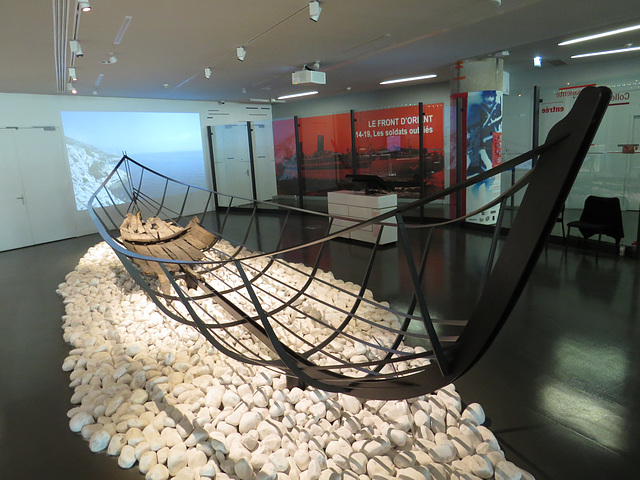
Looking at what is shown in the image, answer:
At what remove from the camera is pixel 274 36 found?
4367mm

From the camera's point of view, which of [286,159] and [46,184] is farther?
[286,159]

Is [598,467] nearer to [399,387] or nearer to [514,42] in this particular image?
[399,387]

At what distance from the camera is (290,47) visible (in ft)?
16.1

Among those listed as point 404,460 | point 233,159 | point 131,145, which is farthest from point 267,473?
point 233,159

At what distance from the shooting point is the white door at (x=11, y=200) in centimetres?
689

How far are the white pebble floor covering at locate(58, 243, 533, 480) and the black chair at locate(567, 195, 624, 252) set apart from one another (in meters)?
3.68

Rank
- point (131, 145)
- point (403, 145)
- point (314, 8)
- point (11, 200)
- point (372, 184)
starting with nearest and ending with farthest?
point (314, 8) → point (372, 184) → point (11, 200) → point (403, 145) → point (131, 145)

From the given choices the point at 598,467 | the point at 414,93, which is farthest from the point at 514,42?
the point at 598,467

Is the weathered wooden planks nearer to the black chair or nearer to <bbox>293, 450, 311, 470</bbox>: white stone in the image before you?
<bbox>293, 450, 311, 470</bbox>: white stone

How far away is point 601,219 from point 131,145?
8386mm

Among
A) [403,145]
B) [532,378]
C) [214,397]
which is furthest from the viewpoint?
[403,145]

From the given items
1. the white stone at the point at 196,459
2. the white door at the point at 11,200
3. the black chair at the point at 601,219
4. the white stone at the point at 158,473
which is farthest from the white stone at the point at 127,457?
the white door at the point at 11,200

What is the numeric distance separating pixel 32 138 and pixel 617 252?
29.3 ft

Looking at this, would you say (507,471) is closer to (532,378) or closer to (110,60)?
(532,378)
